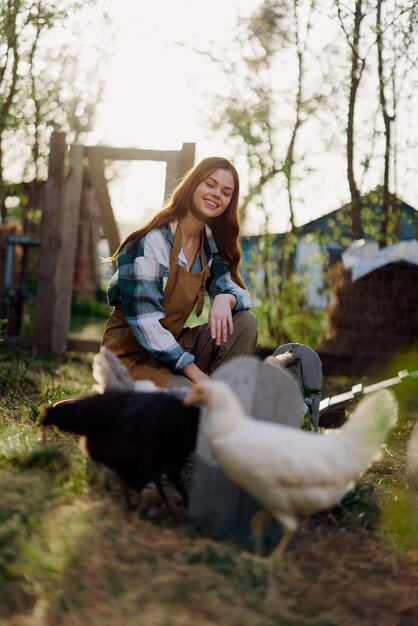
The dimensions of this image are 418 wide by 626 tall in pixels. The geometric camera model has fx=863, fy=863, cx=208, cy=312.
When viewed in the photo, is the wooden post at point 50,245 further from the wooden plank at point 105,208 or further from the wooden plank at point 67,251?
the wooden plank at point 105,208

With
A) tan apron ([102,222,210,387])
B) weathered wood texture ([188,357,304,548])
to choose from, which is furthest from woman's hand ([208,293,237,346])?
weathered wood texture ([188,357,304,548])

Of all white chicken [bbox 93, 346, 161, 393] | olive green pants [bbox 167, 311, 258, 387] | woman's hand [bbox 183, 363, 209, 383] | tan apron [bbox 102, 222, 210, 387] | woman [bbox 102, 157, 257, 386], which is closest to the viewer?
white chicken [bbox 93, 346, 161, 393]

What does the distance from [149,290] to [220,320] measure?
0.34 metres

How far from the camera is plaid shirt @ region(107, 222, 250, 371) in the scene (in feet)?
12.1

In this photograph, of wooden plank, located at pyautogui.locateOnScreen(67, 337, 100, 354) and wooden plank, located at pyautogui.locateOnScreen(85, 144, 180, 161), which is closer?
wooden plank, located at pyautogui.locateOnScreen(85, 144, 180, 161)

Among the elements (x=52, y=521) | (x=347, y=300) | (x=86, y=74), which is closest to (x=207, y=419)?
(x=52, y=521)

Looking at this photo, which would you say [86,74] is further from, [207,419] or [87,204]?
[207,419]

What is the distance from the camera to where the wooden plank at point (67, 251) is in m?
7.58

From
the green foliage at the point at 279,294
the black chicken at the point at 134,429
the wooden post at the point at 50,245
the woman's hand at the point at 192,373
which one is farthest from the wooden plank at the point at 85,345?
the black chicken at the point at 134,429

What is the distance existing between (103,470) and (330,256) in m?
6.06

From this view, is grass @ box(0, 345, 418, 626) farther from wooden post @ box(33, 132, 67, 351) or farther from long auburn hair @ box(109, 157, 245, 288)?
wooden post @ box(33, 132, 67, 351)

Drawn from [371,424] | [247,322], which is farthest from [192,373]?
[371,424]

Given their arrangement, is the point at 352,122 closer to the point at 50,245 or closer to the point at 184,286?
the point at 50,245

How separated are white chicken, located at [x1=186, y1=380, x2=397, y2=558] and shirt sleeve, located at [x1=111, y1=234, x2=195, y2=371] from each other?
1.05 metres
